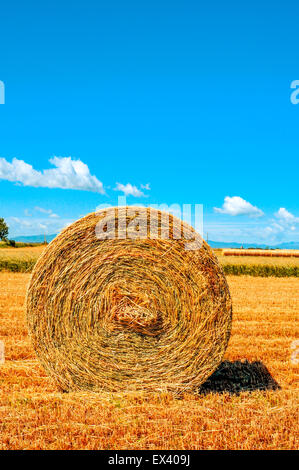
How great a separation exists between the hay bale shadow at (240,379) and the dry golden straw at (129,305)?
43 cm

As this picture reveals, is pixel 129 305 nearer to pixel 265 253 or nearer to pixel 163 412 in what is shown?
pixel 163 412

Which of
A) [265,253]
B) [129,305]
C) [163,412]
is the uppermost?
[265,253]

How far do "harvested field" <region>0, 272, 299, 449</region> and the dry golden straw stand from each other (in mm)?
300

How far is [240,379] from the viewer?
5.18 m

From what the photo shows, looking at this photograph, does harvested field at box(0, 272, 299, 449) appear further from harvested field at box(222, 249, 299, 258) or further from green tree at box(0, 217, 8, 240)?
green tree at box(0, 217, 8, 240)

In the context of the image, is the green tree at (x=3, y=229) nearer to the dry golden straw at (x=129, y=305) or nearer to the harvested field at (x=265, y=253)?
the harvested field at (x=265, y=253)

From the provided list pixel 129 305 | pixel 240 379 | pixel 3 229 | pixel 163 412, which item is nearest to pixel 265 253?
pixel 240 379

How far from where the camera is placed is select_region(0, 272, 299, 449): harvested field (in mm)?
3615

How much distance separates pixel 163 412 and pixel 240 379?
1.44 meters

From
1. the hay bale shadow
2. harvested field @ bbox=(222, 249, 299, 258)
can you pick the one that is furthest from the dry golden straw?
harvested field @ bbox=(222, 249, 299, 258)

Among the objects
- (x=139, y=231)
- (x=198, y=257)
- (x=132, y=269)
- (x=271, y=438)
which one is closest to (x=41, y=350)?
(x=132, y=269)

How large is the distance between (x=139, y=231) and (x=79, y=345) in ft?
4.91

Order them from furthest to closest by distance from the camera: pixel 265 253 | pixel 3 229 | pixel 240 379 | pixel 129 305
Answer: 1. pixel 3 229
2. pixel 265 253
3. pixel 240 379
4. pixel 129 305

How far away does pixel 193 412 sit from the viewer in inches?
165
